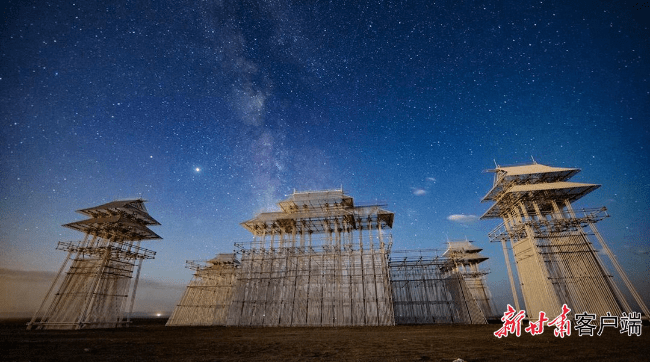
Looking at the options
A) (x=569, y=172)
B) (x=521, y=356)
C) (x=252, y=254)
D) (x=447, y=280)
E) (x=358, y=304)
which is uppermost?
(x=569, y=172)

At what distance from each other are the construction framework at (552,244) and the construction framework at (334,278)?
21.8 ft

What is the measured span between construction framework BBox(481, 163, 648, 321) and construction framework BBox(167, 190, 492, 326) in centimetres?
665

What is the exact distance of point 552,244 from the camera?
2148cm

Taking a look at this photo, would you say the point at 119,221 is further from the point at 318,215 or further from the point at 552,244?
the point at 552,244

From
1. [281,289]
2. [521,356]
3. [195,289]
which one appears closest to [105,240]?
[195,289]

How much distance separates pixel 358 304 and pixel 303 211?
11.4m

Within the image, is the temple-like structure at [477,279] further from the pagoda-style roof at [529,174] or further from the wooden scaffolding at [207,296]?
the wooden scaffolding at [207,296]

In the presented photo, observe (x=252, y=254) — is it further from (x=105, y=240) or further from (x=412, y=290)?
(x=412, y=290)

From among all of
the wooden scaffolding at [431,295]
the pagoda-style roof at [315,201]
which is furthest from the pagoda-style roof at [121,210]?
the wooden scaffolding at [431,295]

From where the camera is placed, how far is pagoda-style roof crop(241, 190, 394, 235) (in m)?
30.0

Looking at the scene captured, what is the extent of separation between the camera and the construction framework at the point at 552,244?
19703mm

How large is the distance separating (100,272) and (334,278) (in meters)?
22.7

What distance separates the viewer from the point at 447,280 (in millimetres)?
28031

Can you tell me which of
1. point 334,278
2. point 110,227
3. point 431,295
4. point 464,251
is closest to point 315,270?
point 334,278
